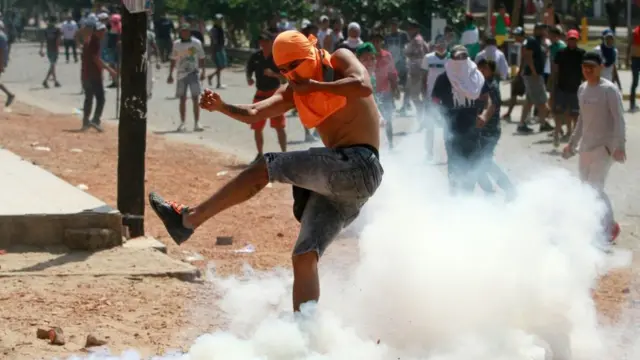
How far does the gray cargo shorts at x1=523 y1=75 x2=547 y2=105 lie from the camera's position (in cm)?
1894

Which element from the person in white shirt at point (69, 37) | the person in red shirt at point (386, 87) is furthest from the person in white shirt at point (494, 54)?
the person in white shirt at point (69, 37)

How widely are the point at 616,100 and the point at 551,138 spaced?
8156mm

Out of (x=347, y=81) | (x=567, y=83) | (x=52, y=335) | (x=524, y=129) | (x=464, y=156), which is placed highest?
(x=347, y=81)

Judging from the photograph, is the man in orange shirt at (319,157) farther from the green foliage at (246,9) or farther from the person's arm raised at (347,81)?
the green foliage at (246,9)

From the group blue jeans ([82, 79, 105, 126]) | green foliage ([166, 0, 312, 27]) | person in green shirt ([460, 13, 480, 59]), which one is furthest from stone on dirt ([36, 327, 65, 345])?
green foliage ([166, 0, 312, 27])

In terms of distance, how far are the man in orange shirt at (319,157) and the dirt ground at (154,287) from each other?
37.8 inches

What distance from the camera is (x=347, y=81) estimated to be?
570 centimetres

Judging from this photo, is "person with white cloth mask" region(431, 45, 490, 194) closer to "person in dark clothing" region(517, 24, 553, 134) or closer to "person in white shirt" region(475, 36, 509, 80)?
"person in white shirt" region(475, 36, 509, 80)

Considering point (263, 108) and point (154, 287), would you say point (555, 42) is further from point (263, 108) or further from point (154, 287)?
point (263, 108)

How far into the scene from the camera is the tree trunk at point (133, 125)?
892 centimetres

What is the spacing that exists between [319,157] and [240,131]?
13551 millimetres

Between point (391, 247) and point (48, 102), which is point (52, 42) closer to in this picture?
point (48, 102)

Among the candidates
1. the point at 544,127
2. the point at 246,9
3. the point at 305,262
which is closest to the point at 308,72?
the point at 305,262

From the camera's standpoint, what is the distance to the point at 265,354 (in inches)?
215
